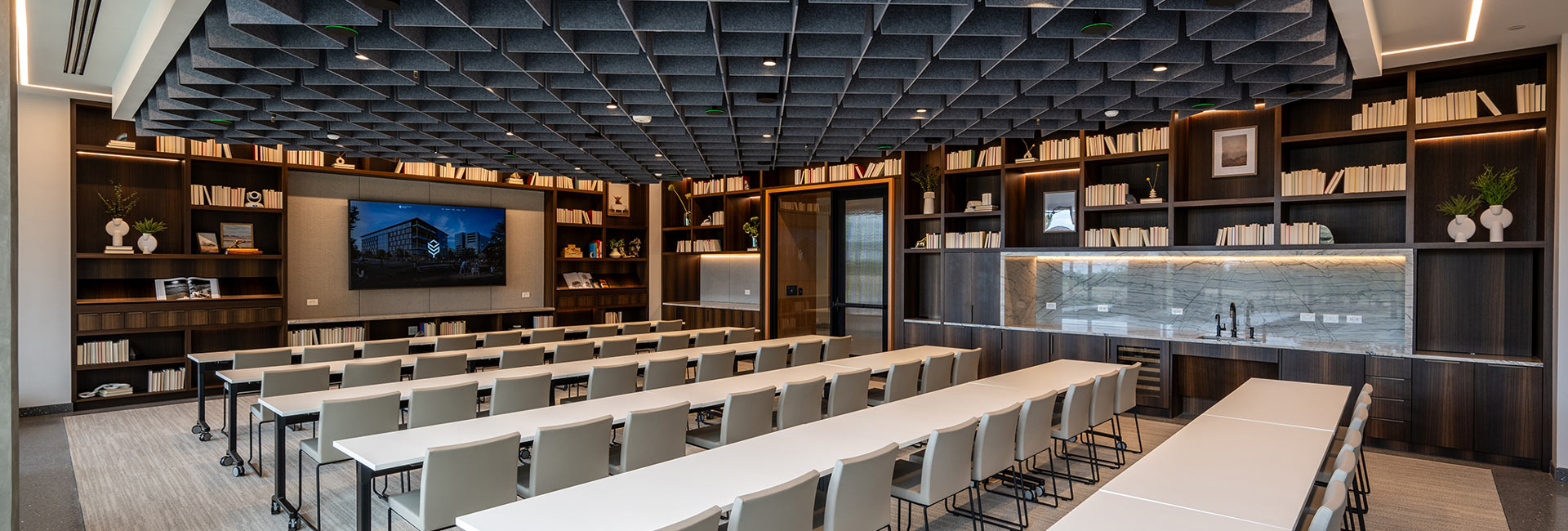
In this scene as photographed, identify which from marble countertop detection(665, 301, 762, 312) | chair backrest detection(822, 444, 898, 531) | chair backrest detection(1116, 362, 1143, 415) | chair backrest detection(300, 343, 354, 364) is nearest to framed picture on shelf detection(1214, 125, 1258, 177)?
chair backrest detection(1116, 362, 1143, 415)

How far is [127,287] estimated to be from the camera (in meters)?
7.96

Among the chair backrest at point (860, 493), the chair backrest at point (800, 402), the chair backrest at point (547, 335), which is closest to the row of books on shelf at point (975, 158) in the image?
the chair backrest at point (800, 402)

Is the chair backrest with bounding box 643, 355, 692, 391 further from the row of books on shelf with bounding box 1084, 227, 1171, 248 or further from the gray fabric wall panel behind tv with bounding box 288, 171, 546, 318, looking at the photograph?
the gray fabric wall panel behind tv with bounding box 288, 171, 546, 318

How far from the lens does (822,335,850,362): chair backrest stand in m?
7.37

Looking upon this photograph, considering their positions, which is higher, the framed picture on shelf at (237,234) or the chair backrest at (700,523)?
the framed picture on shelf at (237,234)

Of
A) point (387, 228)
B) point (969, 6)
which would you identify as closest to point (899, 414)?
point (969, 6)

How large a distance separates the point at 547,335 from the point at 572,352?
214 cm

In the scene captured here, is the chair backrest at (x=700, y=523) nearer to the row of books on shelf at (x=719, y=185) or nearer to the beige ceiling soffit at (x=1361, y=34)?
the beige ceiling soffit at (x=1361, y=34)

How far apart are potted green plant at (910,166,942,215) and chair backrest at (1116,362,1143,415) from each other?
3915 mm

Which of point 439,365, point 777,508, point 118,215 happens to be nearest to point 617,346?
point 439,365

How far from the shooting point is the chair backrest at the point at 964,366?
6.61 metres

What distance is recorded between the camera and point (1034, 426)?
14.6 feet

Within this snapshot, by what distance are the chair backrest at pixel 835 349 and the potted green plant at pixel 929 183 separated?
2488 millimetres

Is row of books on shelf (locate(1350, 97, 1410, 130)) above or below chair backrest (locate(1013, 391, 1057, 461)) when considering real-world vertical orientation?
above
